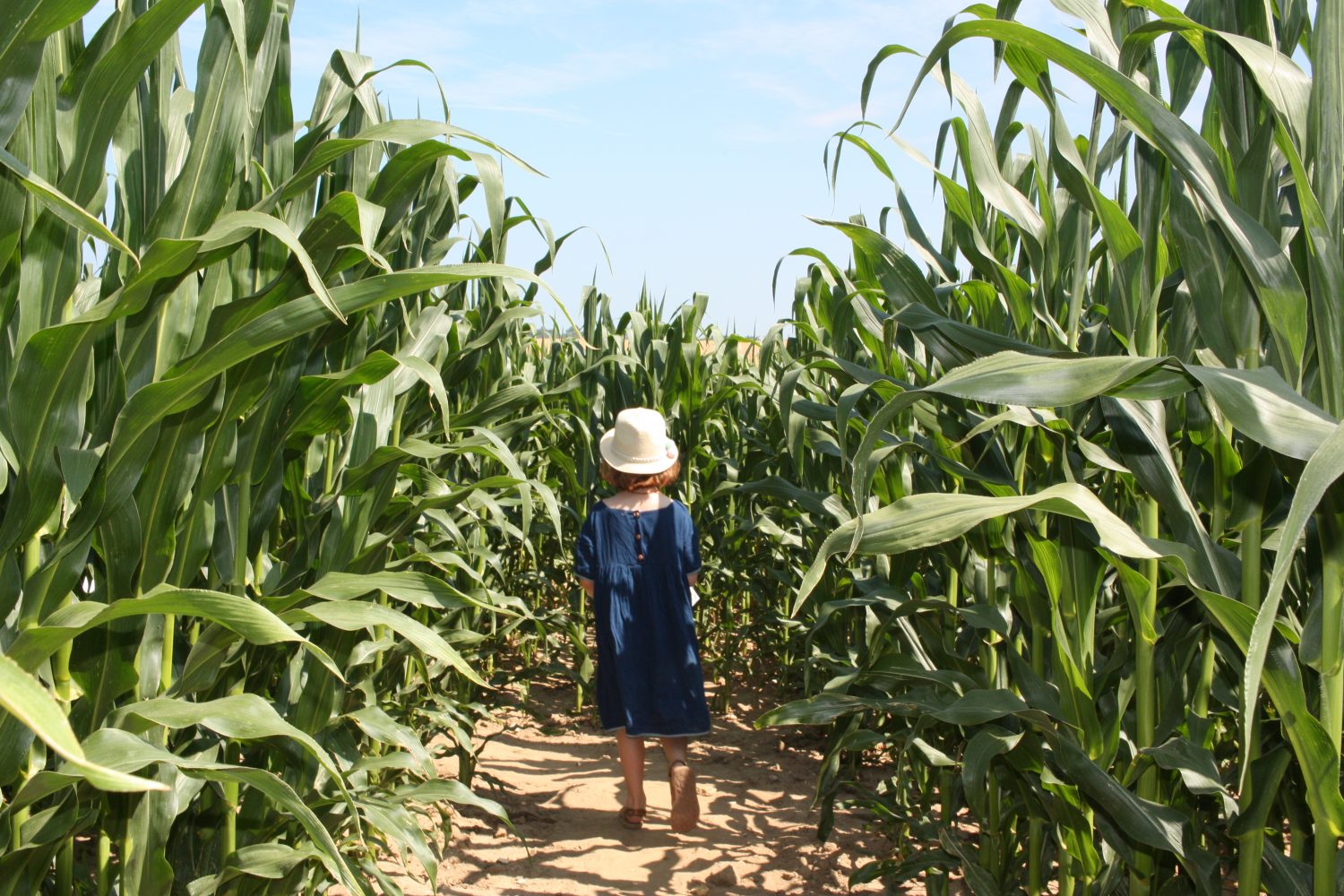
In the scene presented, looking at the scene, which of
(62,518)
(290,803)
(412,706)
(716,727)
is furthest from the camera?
(716,727)

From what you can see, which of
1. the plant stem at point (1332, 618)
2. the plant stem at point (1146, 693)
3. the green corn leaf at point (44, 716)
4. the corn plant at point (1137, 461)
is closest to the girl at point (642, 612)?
the corn plant at point (1137, 461)

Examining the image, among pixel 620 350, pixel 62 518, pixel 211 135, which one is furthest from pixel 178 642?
pixel 620 350

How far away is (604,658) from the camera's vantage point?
145 inches

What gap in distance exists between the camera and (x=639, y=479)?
142 inches

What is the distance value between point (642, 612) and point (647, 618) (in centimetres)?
3

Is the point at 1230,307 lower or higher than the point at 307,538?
higher

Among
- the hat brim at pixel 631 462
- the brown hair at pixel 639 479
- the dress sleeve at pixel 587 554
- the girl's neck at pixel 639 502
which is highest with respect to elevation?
the hat brim at pixel 631 462

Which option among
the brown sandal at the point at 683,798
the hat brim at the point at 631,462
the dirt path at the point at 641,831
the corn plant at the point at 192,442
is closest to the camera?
the corn plant at the point at 192,442

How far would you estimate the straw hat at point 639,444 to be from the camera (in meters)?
3.54

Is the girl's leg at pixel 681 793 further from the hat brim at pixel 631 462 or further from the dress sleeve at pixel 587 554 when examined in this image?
the hat brim at pixel 631 462

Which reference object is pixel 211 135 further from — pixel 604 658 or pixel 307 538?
pixel 604 658

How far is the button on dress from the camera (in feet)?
11.8

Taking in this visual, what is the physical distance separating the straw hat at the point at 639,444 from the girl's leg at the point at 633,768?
935 millimetres

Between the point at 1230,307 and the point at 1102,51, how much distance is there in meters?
0.45
